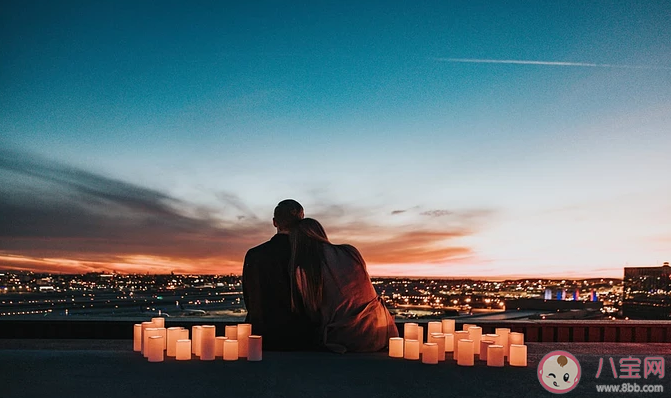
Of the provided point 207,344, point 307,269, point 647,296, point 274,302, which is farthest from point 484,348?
point 647,296

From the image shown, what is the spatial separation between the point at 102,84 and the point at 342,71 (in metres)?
6.26

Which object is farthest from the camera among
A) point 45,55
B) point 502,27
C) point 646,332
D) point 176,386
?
point 45,55

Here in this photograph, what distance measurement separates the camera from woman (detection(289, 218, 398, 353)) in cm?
513

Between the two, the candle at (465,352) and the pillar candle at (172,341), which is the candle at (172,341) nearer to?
the pillar candle at (172,341)

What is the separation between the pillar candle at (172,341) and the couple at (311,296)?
736 mm

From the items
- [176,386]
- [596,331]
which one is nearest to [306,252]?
[176,386]

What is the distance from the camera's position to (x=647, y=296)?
72.6m

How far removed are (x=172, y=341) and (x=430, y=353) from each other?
216 centimetres

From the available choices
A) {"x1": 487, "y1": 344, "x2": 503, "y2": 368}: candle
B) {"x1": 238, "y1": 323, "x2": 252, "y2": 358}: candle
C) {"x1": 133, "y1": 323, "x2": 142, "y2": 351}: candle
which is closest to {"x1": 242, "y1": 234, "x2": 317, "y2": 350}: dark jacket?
{"x1": 238, "y1": 323, "x2": 252, "y2": 358}: candle

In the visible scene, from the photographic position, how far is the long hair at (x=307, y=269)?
5.12 m

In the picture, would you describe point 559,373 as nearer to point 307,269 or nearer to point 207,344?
point 307,269

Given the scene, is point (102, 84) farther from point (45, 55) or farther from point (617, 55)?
point (617, 55)

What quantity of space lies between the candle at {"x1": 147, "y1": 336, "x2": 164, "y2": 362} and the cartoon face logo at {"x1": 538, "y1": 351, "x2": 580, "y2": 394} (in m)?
2.88

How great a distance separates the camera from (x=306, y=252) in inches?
204
